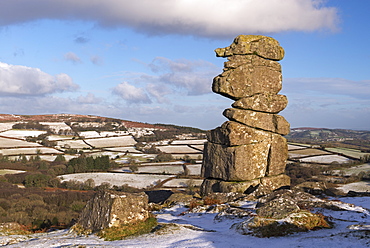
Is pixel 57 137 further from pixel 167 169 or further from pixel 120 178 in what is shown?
pixel 120 178

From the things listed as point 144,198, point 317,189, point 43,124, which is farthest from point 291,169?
point 43,124

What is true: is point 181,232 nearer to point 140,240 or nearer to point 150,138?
point 140,240

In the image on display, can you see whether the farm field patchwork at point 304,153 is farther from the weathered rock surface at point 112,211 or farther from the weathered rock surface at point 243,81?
the weathered rock surface at point 112,211

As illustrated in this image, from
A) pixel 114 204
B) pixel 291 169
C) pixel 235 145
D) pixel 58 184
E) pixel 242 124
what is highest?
pixel 242 124

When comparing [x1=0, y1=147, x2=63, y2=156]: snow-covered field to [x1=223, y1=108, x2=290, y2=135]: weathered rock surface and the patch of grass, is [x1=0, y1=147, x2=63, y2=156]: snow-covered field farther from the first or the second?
the patch of grass

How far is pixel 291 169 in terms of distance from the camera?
184 feet

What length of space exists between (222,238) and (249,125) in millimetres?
12207

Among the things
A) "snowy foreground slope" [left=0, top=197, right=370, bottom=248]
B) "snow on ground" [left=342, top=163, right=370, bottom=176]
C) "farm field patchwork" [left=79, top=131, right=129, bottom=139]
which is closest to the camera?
"snowy foreground slope" [left=0, top=197, right=370, bottom=248]

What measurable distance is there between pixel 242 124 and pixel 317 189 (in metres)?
6.40

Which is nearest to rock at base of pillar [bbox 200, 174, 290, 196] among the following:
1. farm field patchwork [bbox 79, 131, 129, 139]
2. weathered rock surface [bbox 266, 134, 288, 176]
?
weathered rock surface [bbox 266, 134, 288, 176]

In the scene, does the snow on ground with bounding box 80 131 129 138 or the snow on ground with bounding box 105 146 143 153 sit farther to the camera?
the snow on ground with bounding box 80 131 129 138

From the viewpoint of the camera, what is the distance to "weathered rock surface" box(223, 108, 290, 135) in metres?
22.5

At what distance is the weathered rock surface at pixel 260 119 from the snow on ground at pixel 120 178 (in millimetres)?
35283

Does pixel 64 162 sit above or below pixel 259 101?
below
